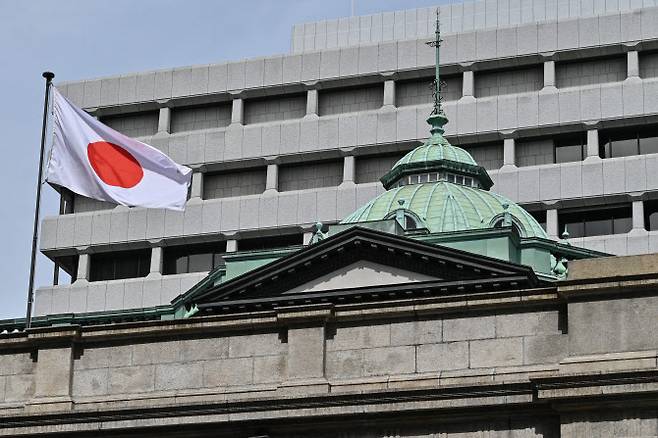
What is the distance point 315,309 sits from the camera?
105 ft

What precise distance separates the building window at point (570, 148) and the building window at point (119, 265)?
22.7 m

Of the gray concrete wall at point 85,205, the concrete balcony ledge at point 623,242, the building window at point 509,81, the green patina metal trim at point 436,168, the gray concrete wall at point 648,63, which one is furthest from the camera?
the gray concrete wall at point 85,205

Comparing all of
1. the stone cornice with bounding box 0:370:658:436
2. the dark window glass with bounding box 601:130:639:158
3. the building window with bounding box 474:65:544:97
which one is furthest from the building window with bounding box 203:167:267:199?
the stone cornice with bounding box 0:370:658:436

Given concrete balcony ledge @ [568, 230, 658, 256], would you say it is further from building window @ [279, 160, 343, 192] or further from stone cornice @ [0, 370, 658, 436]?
stone cornice @ [0, 370, 658, 436]

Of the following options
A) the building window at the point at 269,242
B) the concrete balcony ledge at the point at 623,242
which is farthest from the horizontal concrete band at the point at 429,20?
the concrete balcony ledge at the point at 623,242

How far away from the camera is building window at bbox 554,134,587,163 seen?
95.2 meters

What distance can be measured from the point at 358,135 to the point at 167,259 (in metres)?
12.6

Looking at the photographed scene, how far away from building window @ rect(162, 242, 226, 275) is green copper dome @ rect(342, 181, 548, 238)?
100ft

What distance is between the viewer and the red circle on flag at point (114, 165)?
42250mm

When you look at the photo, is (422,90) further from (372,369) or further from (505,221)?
(372,369)

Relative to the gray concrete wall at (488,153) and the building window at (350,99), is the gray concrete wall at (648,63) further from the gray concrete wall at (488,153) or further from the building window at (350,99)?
the building window at (350,99)

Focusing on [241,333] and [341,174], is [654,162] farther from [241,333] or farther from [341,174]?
[241,333]

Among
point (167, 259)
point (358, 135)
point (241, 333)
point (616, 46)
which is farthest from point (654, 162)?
point (241, 333)

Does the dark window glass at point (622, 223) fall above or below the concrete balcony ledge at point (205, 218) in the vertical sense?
below
